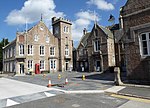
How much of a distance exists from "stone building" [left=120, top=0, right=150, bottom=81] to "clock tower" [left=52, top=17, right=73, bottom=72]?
24.0 m

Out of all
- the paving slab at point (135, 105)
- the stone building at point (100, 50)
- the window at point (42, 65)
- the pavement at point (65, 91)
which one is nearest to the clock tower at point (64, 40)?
the window at point (42, 65)

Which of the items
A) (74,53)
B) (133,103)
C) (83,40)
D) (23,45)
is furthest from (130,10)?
(74,53)

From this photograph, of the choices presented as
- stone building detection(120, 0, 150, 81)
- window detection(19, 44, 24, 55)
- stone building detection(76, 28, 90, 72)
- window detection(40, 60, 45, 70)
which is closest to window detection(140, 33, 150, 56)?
stone building detection(120, 0, 150, 81)

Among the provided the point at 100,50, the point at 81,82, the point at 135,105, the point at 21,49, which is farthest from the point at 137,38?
the point at 21,49

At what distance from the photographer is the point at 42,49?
33312 mm

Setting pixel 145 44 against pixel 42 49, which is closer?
pixel 145 44

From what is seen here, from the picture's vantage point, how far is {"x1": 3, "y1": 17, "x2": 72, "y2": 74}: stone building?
30.0 metres

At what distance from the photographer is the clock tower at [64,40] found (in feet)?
117

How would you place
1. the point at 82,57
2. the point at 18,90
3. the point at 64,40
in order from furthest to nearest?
the point at 64,40
the point at 82,57
the point at 18,90

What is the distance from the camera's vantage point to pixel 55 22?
3803cm

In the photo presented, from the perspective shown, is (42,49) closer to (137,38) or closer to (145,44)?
(137,38)

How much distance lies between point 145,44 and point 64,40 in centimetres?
2662

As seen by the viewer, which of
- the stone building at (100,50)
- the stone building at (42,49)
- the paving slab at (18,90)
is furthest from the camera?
the stone building at (42,49)

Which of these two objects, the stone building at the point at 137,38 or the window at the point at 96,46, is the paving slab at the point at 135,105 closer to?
the stone building at the point at 137,38
